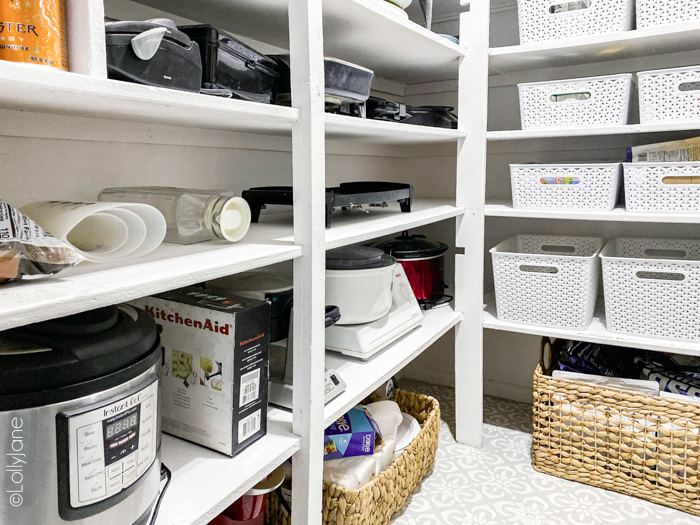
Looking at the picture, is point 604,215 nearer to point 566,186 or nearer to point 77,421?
point 566,186

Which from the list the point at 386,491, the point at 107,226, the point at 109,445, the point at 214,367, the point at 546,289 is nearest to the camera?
the point at 109,445

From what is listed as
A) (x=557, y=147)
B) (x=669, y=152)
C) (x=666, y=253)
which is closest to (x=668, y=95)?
(x=669, y=152)

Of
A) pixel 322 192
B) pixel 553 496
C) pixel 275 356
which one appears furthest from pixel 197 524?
pixel 553 496

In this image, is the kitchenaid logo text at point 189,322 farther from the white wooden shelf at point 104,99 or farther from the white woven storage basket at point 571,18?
the white woven storage basket at point 571,18

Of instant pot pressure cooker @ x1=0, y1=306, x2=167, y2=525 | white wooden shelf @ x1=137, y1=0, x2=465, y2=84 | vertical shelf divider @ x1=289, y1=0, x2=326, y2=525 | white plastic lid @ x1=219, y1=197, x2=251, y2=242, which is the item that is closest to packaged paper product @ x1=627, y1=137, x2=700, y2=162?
white wooden shelf @ x1=137, y1=0, x2=465, y2=84

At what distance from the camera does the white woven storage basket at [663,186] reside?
61.8 inches

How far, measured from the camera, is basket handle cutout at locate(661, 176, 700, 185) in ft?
5.14

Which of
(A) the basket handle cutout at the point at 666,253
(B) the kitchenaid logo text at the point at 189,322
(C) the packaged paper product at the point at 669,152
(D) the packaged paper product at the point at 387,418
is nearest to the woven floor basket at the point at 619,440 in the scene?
(D) the packaged paper product at the point at 387,418

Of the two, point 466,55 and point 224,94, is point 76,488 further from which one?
point 466,55

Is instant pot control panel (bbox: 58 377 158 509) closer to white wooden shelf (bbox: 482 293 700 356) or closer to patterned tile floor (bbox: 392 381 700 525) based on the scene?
patterned tile floor (bbox: 392 381 700 525)

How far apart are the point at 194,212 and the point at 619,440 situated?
153cm

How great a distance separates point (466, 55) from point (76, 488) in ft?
5.77

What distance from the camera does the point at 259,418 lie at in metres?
1.06

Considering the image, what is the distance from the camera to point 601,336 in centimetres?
174
